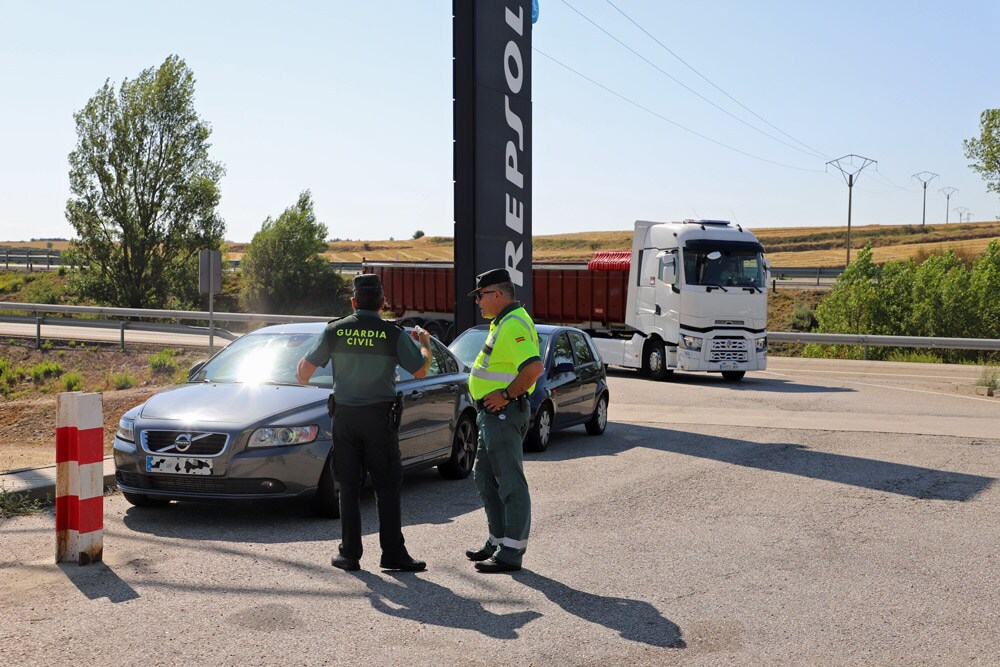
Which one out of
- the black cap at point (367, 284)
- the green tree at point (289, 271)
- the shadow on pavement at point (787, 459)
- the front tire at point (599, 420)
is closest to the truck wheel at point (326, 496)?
the black cap at point (367, 284)

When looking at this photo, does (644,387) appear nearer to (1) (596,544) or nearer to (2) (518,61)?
(2) (518,61)

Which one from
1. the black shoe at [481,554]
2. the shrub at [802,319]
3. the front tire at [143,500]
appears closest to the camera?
the black shoe at [481,554]

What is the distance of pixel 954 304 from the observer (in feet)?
119

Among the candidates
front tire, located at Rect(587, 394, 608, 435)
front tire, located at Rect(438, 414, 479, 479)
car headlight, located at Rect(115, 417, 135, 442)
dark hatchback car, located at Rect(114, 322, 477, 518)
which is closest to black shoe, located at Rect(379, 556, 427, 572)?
dark hatchback car, located at Rect(114, 322, 477, 518)

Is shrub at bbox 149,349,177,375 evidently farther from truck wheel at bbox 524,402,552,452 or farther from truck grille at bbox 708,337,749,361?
truck wheel at bbox 524,402,552,452

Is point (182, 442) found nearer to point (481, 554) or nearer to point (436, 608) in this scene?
point (481, 554)

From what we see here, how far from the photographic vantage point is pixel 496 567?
6914 millimetres

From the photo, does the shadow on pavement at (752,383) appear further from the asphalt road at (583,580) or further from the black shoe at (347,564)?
the black shoe at (347,564)

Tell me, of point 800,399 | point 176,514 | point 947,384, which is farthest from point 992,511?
point 947,384

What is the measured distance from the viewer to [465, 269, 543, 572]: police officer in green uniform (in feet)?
22.7

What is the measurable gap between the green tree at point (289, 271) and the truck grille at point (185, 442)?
160 feet

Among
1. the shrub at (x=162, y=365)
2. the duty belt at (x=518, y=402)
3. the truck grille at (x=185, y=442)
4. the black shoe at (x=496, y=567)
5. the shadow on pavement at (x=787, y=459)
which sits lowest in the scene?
the shrub at (x=162, y=365)

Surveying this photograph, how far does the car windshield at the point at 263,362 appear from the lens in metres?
9.31

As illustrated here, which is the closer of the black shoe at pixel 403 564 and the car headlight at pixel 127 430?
the black shoe at pixel 403 564
